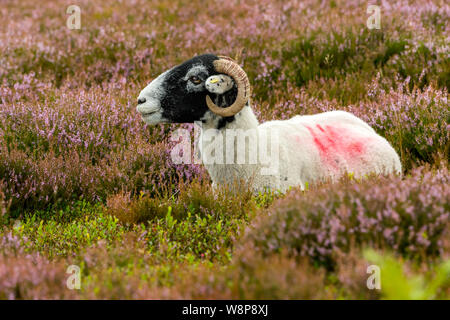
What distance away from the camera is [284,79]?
7676mm

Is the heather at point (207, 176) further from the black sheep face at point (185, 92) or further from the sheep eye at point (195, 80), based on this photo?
the sheep eye at point (195, 80)

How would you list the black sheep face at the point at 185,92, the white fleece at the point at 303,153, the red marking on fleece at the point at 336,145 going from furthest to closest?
the red marking on fleece at the point at 336,145 → the white fleece at the point at 303,153 → the black sheep face at the point at 185,92

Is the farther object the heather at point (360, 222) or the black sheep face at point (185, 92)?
the black sheep face at point (185, 92)

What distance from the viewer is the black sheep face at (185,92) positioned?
4.44 m

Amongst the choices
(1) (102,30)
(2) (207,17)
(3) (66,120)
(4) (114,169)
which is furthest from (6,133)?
(2) (207,17)

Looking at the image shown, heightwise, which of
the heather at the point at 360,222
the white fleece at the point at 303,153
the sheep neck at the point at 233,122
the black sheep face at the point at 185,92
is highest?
the black sheep face at the point at 185,92

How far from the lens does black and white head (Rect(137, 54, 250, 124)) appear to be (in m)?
4.44

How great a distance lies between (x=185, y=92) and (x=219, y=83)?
0.30 metres

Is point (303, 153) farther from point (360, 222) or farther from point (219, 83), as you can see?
point (360, 222)

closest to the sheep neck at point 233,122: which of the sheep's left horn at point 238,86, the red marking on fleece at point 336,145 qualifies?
the sheep's left horn at point 238,86

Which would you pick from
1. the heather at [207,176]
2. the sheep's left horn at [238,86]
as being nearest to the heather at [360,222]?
the heather at [207,176]

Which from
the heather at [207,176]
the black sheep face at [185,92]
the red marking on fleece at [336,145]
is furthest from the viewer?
the red marking on fleece at [336,145]

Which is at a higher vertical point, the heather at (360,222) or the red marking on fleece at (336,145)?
the red marking on fleece at (336,145)

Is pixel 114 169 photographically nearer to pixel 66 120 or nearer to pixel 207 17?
pixel 66 120
